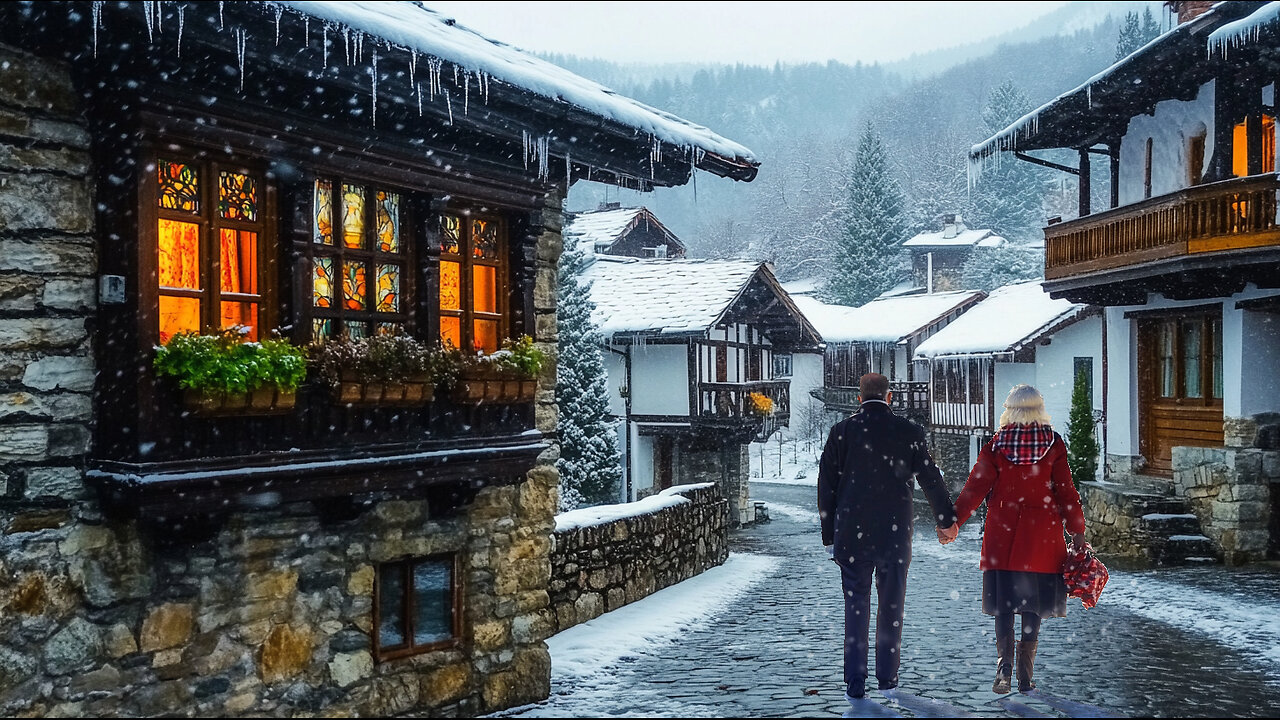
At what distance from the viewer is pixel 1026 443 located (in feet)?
20.6

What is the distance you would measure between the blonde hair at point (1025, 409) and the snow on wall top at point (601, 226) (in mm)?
33347

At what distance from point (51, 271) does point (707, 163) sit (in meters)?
4.71

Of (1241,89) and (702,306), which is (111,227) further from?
(702,306)

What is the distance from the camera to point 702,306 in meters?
26.7

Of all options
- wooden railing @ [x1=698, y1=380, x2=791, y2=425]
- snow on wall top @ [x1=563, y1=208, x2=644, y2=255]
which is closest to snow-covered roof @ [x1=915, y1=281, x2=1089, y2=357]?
wooden railing @ [x1=698, y1=380, x2=791, y2=425]

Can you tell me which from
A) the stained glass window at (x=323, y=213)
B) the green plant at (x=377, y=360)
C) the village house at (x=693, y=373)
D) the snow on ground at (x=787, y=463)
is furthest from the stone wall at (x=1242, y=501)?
the snow on ground at (x=787, y=463)

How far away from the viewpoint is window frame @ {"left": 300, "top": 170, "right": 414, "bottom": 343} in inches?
240

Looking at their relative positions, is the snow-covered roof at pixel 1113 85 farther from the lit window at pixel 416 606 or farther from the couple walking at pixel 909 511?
the lit window at pixel 416 606

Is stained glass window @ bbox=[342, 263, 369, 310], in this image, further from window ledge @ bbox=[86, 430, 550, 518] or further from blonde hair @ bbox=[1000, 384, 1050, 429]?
blonde hair @ bbox=[1000, 384, 1050, 429]

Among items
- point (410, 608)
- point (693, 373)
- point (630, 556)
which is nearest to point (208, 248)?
point (410, 608)

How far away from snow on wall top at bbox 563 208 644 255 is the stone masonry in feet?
109

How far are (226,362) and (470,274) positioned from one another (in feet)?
7.46

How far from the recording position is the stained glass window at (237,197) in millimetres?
5684

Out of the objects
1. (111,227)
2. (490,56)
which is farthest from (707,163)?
(111,227)
